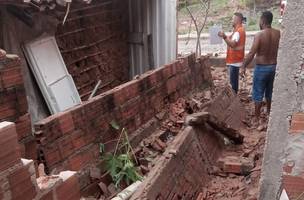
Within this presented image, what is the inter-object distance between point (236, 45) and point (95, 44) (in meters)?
2.82

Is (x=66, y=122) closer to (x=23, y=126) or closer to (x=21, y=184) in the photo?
(x=23, y=126)

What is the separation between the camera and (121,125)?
17.6 ft

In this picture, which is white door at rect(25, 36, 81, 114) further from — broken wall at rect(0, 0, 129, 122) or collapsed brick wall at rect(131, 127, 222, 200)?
collapsed brick wall at rect(131, 127, 222, 200)

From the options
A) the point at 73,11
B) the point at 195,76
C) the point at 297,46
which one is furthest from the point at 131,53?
the point at 297,46

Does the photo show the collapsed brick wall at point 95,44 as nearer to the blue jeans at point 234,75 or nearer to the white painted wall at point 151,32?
the white painted wall at point 151,32

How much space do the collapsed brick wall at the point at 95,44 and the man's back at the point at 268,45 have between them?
2.77 meters

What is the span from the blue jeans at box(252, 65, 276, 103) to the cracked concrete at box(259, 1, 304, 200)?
4339 mm

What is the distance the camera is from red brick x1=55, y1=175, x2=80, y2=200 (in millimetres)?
2248

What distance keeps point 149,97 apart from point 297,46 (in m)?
3.86

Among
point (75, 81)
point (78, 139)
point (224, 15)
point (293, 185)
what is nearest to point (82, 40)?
point (75, 81)

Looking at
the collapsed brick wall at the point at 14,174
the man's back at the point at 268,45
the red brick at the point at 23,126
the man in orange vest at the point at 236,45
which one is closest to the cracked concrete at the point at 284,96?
the collapsed brick wall at the point at 14,174

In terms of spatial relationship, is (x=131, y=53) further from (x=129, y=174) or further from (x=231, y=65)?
(x=129, y=174)

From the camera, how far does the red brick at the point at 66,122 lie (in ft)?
14.0

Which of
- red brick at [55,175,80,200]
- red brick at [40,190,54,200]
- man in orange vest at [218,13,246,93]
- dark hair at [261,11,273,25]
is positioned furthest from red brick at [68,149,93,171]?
man in orange vest at [218,13,246,93]
